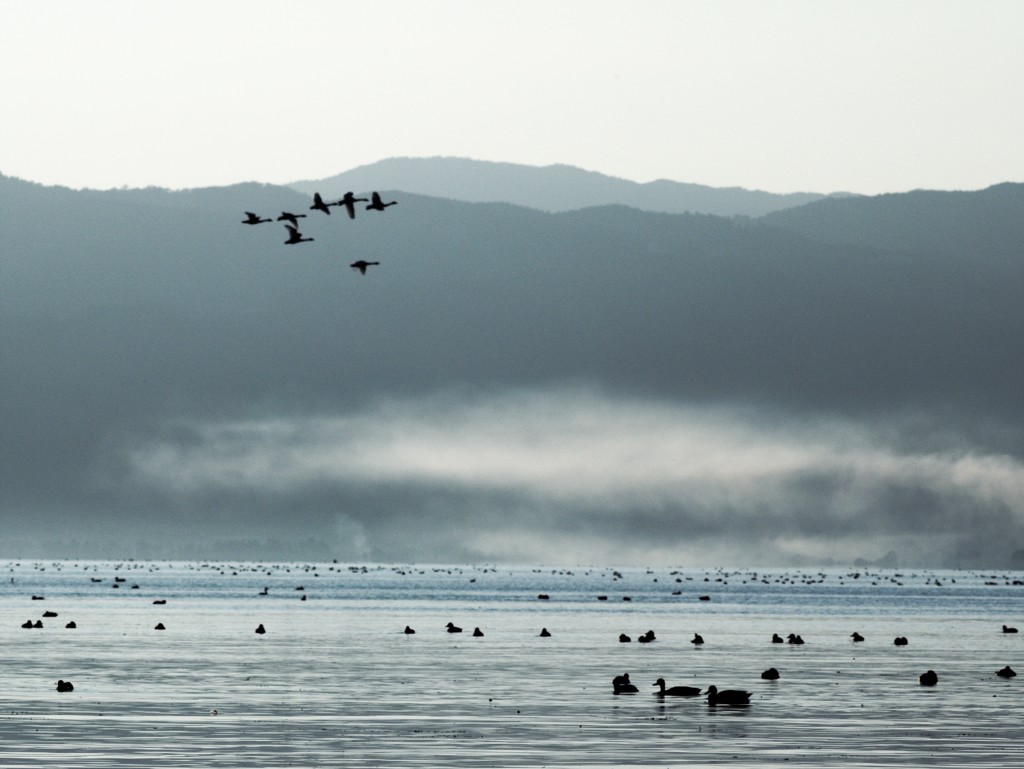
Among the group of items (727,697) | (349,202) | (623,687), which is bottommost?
(727,697)

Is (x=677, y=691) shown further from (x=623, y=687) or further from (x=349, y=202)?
(x=349, y=202)

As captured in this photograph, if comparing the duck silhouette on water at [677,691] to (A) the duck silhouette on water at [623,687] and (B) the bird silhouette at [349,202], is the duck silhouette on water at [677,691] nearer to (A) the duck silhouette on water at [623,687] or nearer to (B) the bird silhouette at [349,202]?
(A) the duck silhouette on water at [623,687]

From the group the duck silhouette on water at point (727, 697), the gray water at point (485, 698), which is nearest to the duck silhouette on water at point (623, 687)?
the gray water at point (485, 698)

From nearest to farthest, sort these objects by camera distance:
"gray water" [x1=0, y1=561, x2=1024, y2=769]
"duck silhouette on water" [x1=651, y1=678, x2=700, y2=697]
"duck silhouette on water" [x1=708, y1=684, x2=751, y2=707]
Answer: "gray water" [x1=0, y1=561, x2=1024, y2=769]
"duck silhouette on water" [x1=708, y1=684, x2=751, y2=707]
"duck silhouette on water" [x1=651, y1=678, x2=700, y2=697]

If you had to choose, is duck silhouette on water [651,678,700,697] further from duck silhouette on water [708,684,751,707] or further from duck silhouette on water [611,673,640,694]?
duck silhouette on water [708,684,751,707]

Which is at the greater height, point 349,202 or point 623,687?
point 349,202

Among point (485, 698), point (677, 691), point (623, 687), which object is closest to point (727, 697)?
point (677, 691)

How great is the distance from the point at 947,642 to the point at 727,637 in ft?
42.2

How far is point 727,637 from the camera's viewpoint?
10794 centimetres

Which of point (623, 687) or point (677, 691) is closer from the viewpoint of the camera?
point (677, 691)

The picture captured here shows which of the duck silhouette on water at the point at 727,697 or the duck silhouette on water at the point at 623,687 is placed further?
the duck silhouette on water at the point at 623,687

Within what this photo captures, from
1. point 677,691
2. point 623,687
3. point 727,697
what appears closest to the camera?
point 727,697

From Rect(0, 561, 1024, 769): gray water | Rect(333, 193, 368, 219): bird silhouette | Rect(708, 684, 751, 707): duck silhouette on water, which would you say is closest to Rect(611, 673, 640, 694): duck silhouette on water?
Rect(0, 561, 1024, 769): gray water

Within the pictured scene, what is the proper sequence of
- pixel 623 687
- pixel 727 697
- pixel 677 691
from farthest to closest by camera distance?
pixel 623 687 < pixel 677 691 < pixel 727 697
